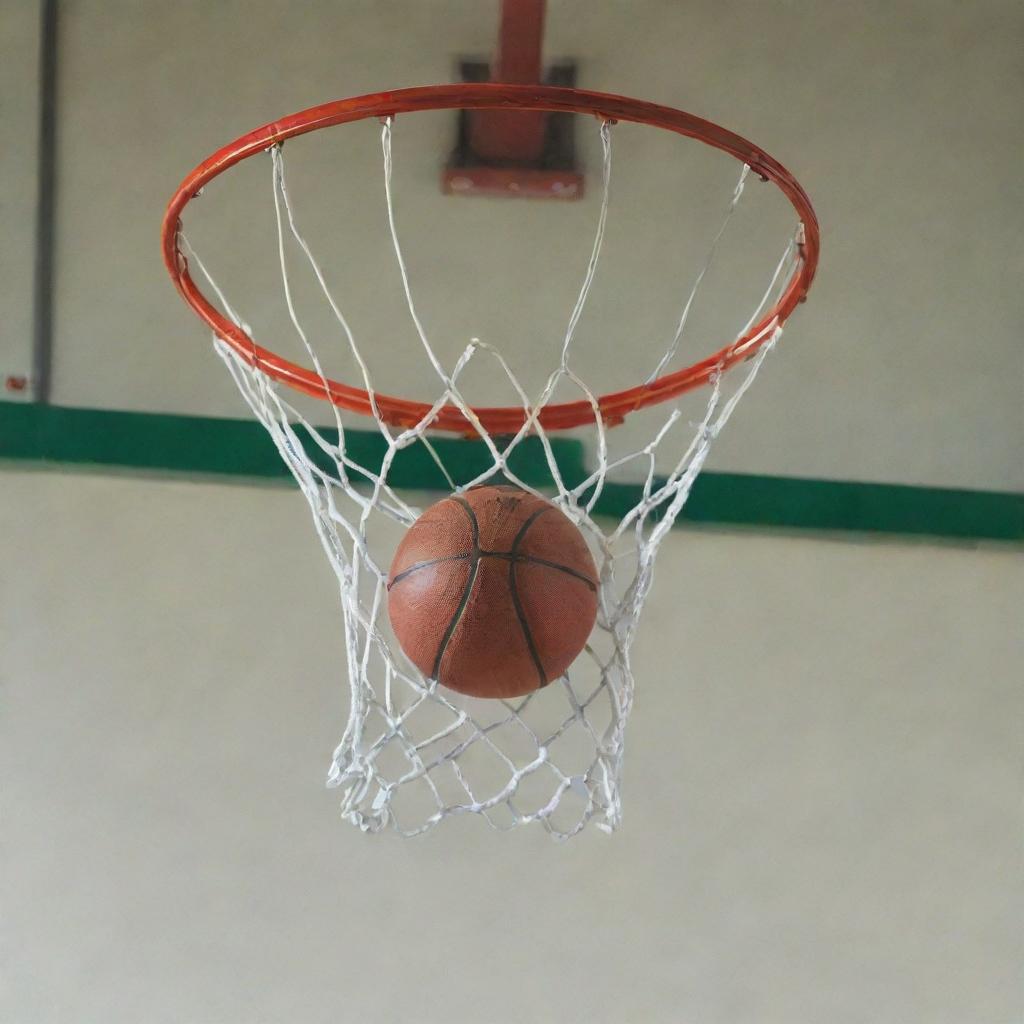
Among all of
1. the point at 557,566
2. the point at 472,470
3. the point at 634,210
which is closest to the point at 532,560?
the point at 557,566

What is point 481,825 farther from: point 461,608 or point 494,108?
point 494,108

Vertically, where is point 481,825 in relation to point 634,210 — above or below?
below

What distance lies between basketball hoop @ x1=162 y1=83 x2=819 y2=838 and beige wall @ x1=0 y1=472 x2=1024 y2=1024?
0.50 ft

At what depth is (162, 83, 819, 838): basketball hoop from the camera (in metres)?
1.55

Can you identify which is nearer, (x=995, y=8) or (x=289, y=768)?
(x=289, y=768)

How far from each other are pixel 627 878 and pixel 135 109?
2.25m

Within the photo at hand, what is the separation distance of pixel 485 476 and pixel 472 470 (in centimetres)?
82

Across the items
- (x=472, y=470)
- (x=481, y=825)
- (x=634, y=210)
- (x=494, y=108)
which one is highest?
(x=494, y=108)

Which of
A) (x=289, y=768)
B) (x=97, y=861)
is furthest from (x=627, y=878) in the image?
(x=97, y=861)

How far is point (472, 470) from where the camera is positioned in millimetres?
2533

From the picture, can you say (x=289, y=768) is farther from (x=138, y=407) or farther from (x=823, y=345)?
(x=823, y=345)

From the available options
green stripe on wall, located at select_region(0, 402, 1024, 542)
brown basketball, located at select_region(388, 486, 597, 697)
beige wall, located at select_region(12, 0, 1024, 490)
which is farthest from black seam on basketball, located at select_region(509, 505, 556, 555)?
beige wall, located at select_region(12, 0, 1024, 490)

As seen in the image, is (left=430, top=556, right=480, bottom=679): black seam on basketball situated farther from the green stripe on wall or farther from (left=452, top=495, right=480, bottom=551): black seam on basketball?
the green stripe on wall

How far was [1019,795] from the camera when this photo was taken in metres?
2.51
